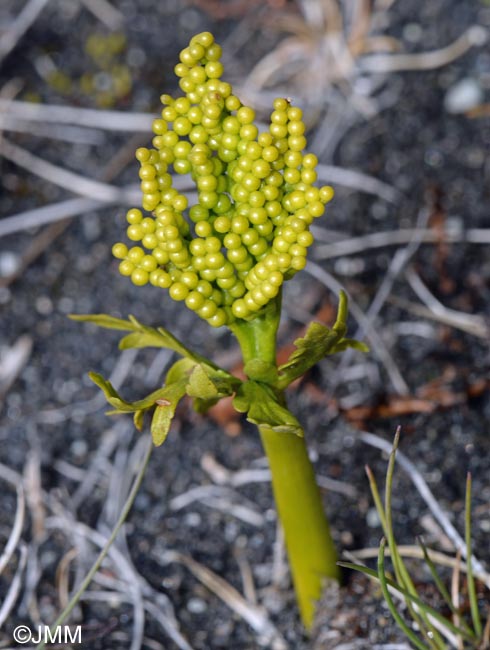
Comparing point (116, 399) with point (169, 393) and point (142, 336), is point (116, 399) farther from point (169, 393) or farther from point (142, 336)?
point (142, 336)

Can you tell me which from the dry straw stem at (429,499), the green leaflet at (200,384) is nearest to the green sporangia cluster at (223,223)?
the green leaflet at (200,384)

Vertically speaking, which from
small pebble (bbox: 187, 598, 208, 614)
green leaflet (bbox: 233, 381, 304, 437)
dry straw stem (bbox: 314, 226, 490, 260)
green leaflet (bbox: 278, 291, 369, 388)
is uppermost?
dry straw stem (bbox: 314, 226, 490, 260)

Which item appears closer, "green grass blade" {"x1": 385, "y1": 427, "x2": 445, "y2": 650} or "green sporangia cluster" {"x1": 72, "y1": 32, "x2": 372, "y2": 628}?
"green sporangia cluster" {"x1": 72, "y1": 32, "x2": 372, "y2": 628}

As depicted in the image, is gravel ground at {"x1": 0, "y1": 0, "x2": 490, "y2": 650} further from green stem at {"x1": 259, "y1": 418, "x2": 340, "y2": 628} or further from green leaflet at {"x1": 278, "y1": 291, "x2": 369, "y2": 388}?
green leaflet at {"x1": 278, "y1": 291, "x2": 369, "y2": 388}

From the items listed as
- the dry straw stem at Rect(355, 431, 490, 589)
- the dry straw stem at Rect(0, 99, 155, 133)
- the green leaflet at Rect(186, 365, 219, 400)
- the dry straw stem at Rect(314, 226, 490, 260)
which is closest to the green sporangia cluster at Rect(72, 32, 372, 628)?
the green leaflet at Rect(186, 365, 219, 400)

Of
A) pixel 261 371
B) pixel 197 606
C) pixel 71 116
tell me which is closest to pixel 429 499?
pixel 197 606

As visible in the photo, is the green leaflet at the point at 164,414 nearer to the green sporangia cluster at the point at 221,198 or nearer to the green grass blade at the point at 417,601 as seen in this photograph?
the green sporangia cluster at the point at 221,198
